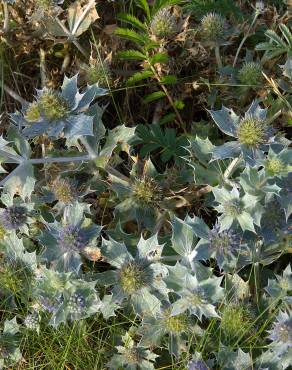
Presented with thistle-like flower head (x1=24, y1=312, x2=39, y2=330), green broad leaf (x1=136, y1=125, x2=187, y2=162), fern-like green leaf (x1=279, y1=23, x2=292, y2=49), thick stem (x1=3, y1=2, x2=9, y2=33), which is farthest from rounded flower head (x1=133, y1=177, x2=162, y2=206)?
thick stem (x1=3, y1=2, x2=9, y2=33)

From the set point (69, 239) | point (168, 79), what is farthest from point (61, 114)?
point (168, 79)

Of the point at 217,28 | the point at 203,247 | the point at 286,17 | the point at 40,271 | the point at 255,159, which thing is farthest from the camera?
the point at 286,17

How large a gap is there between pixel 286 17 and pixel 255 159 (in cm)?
90

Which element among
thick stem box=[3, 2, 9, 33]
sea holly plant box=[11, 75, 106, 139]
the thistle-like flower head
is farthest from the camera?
Result: thick stem box=[3, 2, 9, 33]

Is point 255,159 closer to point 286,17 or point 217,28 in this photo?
point 217,28

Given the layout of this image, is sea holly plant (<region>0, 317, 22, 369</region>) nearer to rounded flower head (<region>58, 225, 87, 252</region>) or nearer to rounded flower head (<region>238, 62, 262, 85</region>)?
rounded flower head (<region>58, 225, 87, 252</region>)

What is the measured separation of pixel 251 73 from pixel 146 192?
634mm

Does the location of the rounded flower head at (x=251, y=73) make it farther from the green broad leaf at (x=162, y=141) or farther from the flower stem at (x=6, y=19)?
the flower stem at (x=6, y=19)

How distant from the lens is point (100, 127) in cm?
185

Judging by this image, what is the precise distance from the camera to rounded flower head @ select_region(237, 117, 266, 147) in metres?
1.65

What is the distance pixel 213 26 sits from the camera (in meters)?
2.06

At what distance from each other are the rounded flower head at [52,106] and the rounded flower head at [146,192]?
1.22 ft

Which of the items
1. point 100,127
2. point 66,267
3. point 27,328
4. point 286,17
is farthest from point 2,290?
point 286,17

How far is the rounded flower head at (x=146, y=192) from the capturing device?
1892 millimetres
